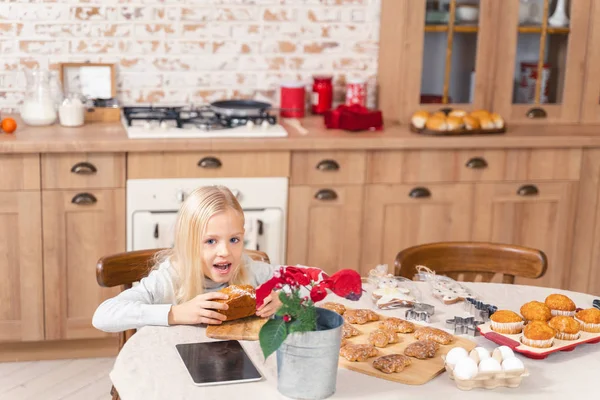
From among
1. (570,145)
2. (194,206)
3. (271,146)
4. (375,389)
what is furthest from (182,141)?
(375,389)

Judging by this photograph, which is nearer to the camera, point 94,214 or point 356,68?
point 94,214

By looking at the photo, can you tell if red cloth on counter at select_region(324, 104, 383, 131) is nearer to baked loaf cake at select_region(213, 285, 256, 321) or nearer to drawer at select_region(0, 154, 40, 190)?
drawer at select_region(0, 154, 40, 190)

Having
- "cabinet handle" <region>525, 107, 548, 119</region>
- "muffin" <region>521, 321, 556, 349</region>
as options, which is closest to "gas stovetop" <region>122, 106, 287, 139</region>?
"cabinet handle" <region>525, 107, 548, 119</region>

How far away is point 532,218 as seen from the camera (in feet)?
13.4

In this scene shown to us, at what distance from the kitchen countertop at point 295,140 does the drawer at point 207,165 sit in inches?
1.5

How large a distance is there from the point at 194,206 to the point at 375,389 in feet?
2.19

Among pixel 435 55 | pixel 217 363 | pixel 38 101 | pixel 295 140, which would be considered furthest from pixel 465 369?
pixel 435 55

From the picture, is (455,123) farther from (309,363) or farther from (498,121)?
(309,363)

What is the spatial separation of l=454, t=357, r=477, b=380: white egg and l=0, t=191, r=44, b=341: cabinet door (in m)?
2.21

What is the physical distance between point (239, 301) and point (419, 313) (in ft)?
1.45

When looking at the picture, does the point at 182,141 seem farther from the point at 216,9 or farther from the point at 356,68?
the point at 356,68

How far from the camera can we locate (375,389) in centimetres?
188

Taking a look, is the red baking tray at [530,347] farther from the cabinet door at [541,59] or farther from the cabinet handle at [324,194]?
the cabinet door at [541,59]

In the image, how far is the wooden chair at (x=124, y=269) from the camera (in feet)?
8.18
